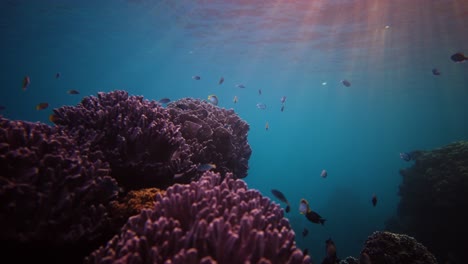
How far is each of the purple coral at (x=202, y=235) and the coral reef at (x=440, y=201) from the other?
1486 centimetres

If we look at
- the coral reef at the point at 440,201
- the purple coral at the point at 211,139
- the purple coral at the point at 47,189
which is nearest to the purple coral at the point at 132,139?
the purple coral at the point at 47,189

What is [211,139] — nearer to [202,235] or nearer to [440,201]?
[202,235]

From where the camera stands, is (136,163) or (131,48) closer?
(136,163)

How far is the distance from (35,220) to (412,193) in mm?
19713

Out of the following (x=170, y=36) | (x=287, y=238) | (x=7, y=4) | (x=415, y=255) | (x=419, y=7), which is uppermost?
(x=170, y=36)

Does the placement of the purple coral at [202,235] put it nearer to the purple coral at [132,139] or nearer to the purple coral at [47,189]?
the purple coral at [47,189]

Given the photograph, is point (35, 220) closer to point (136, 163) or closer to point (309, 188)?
point (136, 163)

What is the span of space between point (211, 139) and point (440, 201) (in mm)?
14032

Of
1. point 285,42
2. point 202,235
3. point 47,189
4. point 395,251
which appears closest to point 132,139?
point 47,189

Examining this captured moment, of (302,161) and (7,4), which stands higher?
(302,161)

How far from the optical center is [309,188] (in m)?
91.4

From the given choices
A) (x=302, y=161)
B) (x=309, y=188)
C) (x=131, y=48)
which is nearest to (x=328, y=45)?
(x=131, y=48)

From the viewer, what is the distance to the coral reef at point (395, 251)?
612cm

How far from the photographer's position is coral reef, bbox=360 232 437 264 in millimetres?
6125
